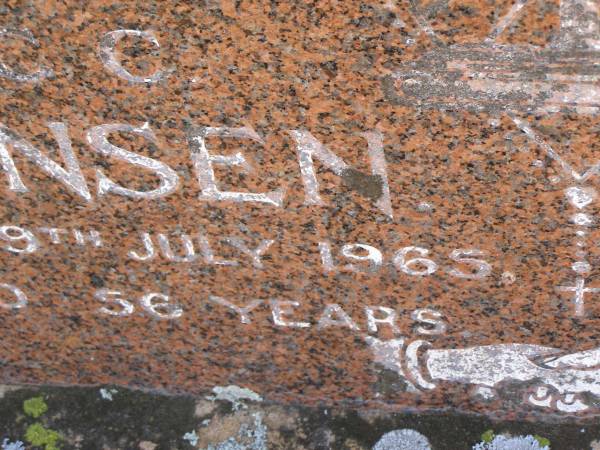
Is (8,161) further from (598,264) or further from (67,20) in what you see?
(598,264)

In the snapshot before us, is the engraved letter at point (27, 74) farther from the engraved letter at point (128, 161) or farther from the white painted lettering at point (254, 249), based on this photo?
the white painted lettering at point (254, 249)

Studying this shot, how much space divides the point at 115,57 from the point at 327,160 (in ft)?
1.90

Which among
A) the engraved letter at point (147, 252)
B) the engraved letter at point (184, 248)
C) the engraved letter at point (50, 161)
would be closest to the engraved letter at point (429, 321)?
the engraved letter at point (184, 248)

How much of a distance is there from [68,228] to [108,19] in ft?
2.47

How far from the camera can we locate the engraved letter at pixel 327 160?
1.81 meters

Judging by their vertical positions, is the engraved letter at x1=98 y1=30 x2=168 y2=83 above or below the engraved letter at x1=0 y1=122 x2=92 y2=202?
above

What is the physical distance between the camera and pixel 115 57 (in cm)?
171

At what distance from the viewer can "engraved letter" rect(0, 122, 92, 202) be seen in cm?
A: 191

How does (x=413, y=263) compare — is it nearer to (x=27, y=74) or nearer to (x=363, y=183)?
(x=363, y=183)

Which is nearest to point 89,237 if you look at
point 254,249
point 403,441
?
point 254,249

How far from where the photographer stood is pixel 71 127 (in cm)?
187

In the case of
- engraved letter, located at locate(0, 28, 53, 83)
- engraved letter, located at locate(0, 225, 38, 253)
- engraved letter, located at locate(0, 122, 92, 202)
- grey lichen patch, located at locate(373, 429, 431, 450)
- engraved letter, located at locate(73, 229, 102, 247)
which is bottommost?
grey lichen patch, located at locate(373, 429, 431, 450)

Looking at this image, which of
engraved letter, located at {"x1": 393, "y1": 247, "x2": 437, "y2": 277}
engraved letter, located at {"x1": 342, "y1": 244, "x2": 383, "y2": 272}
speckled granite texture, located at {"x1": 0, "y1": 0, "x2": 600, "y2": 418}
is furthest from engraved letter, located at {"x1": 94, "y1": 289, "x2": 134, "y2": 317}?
engraved letter, located at {"x1": 393, "y1": 247, "x2": 437, "y2": 277}

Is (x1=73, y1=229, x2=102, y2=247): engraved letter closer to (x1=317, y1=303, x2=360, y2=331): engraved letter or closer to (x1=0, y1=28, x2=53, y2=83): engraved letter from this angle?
(x1=0, y1=28, x2=53, y2=83): engraved letter
